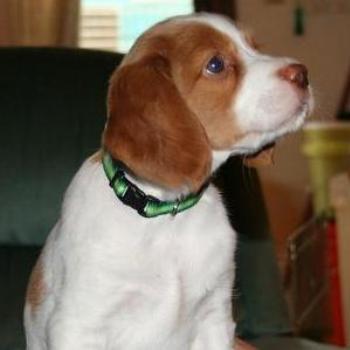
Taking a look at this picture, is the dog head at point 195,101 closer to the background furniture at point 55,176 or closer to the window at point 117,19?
the background furniture at point 55,176

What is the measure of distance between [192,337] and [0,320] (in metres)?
0.53

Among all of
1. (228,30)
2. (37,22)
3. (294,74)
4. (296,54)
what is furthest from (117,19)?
(294,74)

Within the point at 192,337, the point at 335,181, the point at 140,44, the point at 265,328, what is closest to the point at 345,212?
the point at 335,181

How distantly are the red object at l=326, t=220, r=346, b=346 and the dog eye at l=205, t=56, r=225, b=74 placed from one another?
1514 millimetres

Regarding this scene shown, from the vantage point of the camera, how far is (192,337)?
1524 mm

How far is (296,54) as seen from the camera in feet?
11.9

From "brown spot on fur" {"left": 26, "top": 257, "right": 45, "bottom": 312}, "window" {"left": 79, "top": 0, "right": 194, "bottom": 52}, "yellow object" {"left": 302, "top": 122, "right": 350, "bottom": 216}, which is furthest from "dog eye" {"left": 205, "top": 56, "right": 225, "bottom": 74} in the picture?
"window" {"left": 79, "top": 0, "right": 194, "bottom": 52}

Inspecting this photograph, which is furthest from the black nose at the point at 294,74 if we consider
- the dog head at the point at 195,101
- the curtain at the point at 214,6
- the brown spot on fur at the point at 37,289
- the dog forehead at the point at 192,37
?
the curtain at the point at 214,6

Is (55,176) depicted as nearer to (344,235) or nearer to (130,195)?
(130,195)

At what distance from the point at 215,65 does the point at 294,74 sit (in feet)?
0.44

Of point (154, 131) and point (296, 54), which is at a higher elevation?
point (154, 131)

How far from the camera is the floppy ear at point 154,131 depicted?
4.19 feet

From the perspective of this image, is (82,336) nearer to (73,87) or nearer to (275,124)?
(275,124)

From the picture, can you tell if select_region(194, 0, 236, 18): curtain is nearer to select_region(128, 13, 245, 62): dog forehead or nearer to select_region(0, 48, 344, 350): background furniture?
select_region(0, 48, 344, 350): background furniture
